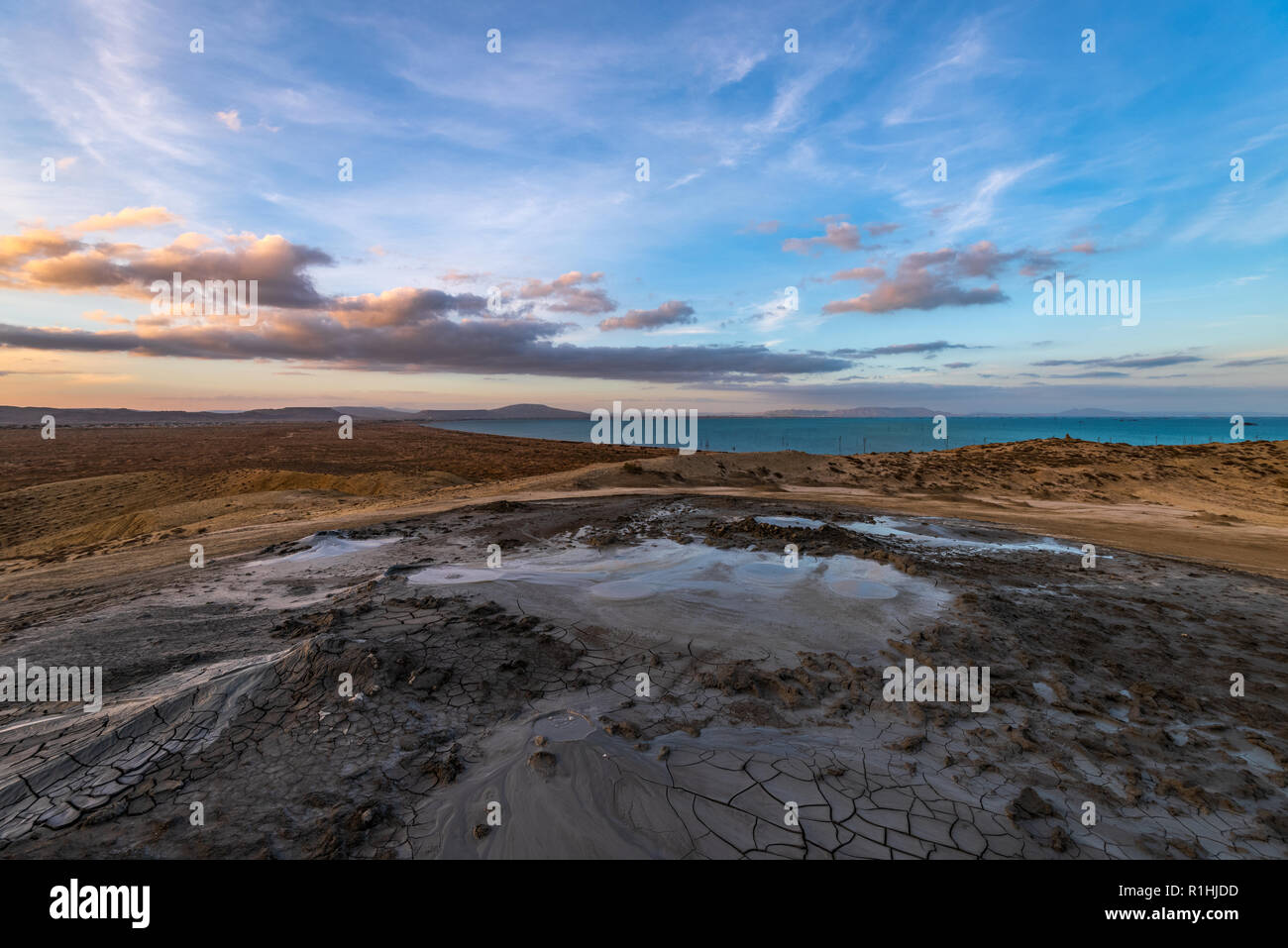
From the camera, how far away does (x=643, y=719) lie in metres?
4.83

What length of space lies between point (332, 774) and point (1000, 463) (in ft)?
100

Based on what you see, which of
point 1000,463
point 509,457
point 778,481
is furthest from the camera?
point 509,457

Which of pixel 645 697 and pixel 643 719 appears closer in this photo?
pixel 643 719

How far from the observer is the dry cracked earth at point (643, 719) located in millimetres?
3551

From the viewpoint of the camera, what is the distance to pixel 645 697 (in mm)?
5254

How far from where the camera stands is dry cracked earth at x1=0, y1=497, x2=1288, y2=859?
3551mm

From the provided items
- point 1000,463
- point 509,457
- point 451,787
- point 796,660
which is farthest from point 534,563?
point 509,457

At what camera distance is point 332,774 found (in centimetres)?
398

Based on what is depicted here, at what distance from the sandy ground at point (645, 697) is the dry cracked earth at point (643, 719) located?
1.1 inches

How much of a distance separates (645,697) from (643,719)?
0.42 meters

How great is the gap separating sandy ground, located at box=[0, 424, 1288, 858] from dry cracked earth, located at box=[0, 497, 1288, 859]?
0.09 ft
